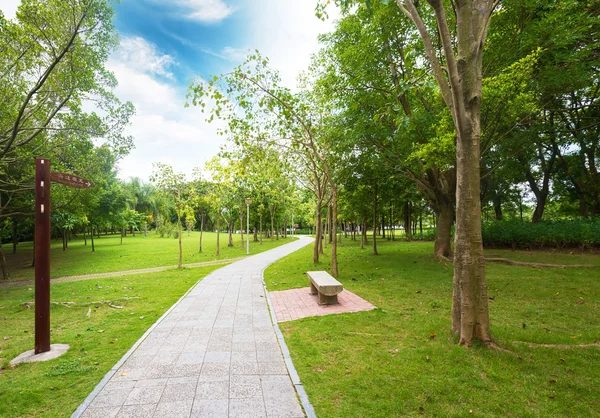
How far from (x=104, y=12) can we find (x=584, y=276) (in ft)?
57.1

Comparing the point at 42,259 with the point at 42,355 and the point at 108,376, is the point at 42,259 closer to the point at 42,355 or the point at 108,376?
the point at 42,355

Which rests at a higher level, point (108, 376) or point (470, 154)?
point (470, 154)

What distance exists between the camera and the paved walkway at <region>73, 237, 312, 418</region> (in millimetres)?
3384

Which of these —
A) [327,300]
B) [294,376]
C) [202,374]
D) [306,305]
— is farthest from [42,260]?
[327,300]

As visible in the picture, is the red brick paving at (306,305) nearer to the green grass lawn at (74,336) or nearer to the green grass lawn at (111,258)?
the green grass lawn at (74,336)

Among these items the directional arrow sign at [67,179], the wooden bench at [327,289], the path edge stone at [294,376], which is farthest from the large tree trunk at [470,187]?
the directional arrow sign at [67,179]

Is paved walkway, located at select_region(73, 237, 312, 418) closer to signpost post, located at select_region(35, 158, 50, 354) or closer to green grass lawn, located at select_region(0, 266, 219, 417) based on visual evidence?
green grass lawn, located at select_region(0, 266, 219, 417)

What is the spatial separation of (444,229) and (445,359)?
11535 mm

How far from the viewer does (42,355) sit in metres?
5.10

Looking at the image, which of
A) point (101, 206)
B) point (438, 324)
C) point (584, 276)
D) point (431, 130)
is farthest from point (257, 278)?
point (101, 206)

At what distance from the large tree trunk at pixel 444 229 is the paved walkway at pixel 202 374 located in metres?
10.7

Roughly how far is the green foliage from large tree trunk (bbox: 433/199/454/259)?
4600 mm

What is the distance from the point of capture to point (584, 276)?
10.2 meters

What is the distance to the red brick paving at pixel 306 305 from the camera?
713cm
